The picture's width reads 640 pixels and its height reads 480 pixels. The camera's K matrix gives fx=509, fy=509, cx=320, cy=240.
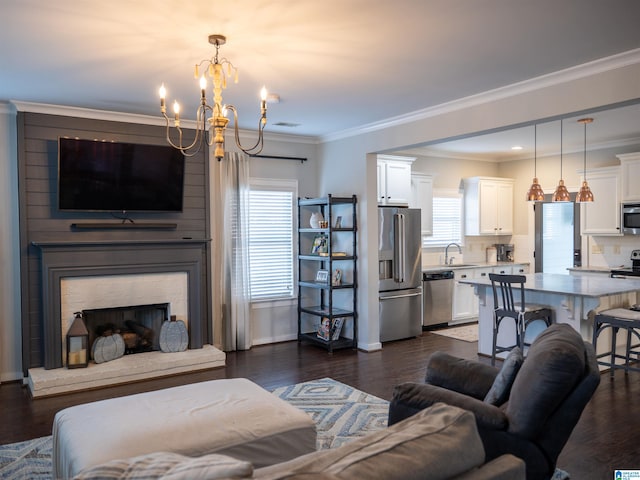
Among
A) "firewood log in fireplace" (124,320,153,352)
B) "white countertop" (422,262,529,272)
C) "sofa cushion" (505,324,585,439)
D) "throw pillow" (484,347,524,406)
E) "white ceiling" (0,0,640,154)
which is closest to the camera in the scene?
"sofa cushion" (505,324,585,439)

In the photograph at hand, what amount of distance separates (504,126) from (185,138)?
337 centimetres

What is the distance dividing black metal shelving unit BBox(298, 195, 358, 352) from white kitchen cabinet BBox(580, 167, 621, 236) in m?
3.45

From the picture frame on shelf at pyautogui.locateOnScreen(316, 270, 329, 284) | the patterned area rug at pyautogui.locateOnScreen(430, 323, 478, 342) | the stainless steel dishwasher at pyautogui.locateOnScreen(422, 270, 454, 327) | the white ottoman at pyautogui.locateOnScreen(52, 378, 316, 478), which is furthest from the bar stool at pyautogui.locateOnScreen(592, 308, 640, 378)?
the white ottoman at pyautogui.locateOnScreen(52, 378, 316, 478)

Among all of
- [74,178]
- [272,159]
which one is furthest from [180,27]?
[272,159]

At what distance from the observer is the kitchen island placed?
4.86 meters

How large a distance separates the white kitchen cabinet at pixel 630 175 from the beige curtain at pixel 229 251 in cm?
483

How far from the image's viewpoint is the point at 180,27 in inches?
119

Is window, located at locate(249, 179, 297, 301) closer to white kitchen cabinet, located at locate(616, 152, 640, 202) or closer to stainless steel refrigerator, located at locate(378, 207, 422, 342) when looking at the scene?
stainless steel refrigerator, located at locate(378, 207, 422, 342)

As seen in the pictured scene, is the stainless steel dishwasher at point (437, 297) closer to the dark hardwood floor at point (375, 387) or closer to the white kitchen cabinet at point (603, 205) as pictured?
the dark hardwood floor at point (375, 387)

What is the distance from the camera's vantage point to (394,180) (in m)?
6.97

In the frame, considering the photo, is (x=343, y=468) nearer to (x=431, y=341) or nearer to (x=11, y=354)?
(x=11, y=354)

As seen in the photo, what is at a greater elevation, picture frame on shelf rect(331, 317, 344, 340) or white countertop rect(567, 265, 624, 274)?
white countertop rect(567, 265, 624, 274)

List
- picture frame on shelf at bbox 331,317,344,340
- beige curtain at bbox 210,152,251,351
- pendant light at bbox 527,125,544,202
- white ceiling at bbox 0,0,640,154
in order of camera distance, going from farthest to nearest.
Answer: picture frame on shelf at bbox 331,317,344,340, beige curtain at bbox 210,152,251,351, pendant light at bbox 527,125,544,202, white ceiling at bbox 0,0,640,154

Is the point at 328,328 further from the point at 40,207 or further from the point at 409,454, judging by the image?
the point at 409,454
